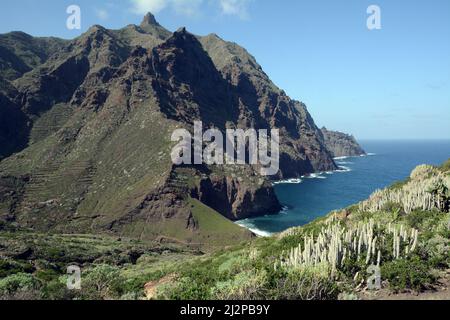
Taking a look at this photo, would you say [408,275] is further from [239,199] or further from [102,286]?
[239,199]

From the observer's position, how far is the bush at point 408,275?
70.7ft

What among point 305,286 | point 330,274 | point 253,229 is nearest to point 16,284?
point 305,286

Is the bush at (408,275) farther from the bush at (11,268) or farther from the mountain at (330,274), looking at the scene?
the bush at (11,268)

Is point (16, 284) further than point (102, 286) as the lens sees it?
No

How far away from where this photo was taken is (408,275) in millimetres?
22109

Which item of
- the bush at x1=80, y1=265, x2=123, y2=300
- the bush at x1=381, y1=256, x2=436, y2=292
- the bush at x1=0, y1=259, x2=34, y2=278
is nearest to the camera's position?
the bush at x1=381, y1=256, x2=436, y2=292

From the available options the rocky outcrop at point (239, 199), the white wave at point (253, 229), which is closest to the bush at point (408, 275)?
the white wave at point (253, 229)

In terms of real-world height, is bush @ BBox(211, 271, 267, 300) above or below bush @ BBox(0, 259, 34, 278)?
above

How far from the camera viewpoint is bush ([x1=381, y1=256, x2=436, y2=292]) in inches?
849

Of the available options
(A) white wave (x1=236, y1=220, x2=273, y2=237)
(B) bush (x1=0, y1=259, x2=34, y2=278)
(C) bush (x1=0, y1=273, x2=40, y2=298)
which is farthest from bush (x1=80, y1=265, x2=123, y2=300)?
(A) white wave (x1=236, y1=220, x2=273, y2=237)

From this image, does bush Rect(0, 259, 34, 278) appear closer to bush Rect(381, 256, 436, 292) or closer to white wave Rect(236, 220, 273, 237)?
bush Rect(381, 256, 436, 292)

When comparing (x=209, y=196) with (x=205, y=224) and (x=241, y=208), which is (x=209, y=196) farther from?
(x=205, y=224)

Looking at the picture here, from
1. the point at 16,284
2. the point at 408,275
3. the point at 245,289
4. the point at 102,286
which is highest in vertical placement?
the point at 245,289
